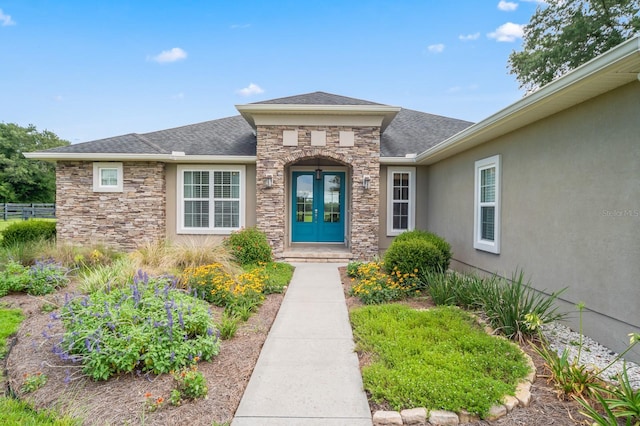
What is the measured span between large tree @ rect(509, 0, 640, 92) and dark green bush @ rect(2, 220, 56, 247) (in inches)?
748

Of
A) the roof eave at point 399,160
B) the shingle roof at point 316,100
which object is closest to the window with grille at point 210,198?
the shingle roof at point 316,100

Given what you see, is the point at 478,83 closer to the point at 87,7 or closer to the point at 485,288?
the point at 485,288

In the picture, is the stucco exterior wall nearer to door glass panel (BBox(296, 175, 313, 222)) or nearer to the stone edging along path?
the stone edging along path

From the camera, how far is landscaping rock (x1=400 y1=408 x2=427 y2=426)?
98.4 inches

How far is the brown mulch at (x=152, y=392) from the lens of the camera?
2.50 meters

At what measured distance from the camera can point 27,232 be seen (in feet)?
31.1

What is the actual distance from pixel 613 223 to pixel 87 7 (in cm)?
1446

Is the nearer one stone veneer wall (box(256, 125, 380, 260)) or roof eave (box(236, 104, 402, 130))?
roof eave (box(236, 104, 402, 130))

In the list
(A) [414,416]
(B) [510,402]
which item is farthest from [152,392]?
(B) [510,402]

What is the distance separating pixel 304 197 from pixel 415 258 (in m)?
5.47

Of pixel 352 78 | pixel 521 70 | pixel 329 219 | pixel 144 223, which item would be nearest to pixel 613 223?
pixel 329 219

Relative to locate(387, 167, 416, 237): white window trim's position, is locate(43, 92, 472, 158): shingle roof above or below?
above

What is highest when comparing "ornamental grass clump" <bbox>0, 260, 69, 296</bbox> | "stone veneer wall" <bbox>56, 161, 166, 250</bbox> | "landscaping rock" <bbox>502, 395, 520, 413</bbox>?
"stone veneer wall" <bbox>56, 161, 166, 250</bbox>

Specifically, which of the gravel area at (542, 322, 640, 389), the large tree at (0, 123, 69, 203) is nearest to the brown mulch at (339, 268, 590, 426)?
the gravel area at (542, 322, 640, 389)
